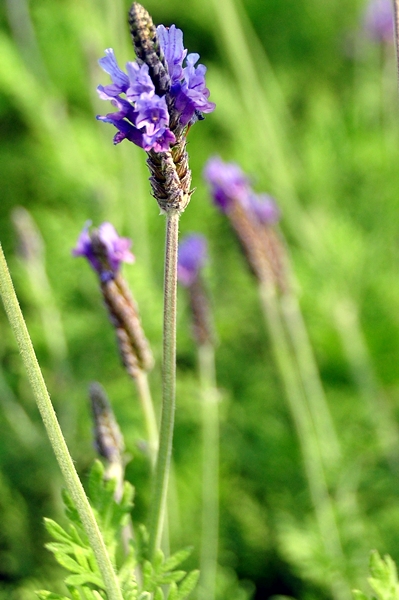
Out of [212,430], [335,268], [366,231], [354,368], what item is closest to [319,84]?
[366,231]

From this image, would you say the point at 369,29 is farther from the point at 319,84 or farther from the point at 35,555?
the point at 35,555

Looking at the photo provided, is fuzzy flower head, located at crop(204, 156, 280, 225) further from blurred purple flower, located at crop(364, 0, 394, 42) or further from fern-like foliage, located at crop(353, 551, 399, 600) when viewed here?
blurred purple flower, located at crop(364, 0, 394, 42)

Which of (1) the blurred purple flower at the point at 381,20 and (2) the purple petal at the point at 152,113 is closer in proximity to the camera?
(2) the purple petal at the point at 152,113

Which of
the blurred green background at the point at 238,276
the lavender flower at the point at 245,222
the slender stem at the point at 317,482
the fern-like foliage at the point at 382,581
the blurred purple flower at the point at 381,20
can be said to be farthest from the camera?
the blurred purple flower at the point at 381,20

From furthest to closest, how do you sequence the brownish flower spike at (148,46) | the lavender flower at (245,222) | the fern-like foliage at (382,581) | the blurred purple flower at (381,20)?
1. the blurred purple flower at (381,20)
2. the lavender flower at (245,222)
3. the fern-like foliage at (382,581)
4. the brownish flower spike at (148,46)

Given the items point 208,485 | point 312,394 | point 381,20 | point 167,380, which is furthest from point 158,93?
point 381,20

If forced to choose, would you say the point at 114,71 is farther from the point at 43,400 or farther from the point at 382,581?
the point at 382,581

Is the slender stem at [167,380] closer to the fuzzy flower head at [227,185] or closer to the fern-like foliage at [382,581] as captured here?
the fern-like foliage at [382,581]

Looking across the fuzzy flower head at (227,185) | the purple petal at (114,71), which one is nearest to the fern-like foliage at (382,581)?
the purple petal at (114,71)
